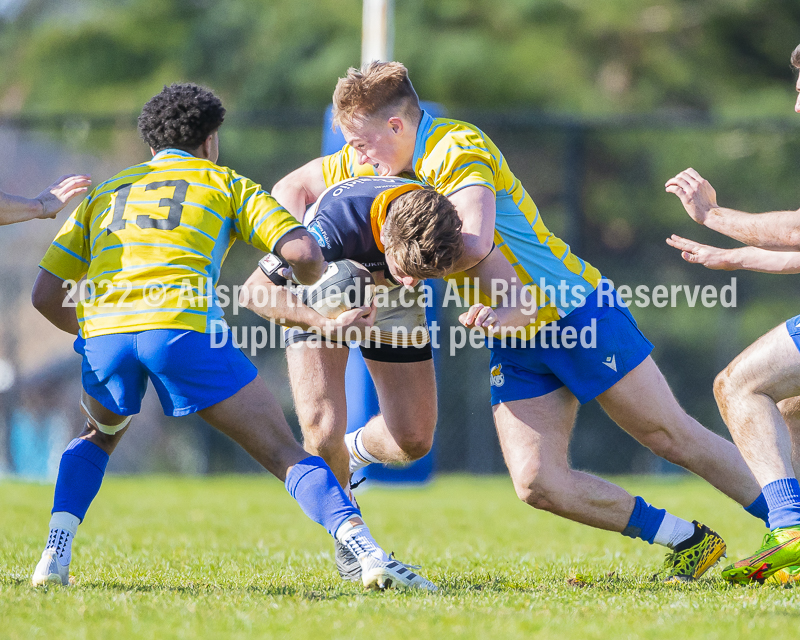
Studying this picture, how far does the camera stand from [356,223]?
12.4 feet

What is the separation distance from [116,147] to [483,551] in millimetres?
7431

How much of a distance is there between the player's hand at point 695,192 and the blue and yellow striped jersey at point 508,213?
1.61 ft

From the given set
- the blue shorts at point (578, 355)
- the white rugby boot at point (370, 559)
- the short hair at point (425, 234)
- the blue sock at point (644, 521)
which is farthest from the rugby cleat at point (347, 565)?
the short hair at point (425, 234)

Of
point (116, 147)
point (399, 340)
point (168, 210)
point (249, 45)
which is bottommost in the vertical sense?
point (399, 340)

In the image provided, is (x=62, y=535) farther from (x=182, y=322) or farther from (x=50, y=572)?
(x=182, y=322)

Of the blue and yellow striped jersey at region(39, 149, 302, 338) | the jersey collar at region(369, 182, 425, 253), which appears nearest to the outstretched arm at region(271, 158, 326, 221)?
the jersey collar at region(369, 182, 425, 253)

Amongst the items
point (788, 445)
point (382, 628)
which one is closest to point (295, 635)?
point (382, 628)

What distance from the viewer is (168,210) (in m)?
3.43

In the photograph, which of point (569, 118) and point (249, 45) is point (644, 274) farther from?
point (249, 45)

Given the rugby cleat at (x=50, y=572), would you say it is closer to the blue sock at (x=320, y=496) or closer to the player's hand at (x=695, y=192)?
the blue sock at (x=320, y=496)

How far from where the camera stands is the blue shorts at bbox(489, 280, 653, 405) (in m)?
3.91

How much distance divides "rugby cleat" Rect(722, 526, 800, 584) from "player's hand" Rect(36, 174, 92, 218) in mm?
2992

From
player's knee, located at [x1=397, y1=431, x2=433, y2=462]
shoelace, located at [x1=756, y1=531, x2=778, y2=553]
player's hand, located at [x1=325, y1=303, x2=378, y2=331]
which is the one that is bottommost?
shoelace, located at [x1=756, y1=531, x2=778, y2=553]

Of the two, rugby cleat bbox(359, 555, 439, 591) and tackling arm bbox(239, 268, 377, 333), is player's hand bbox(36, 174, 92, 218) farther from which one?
rugby cleat bbox(359, 555, 439, 591)
